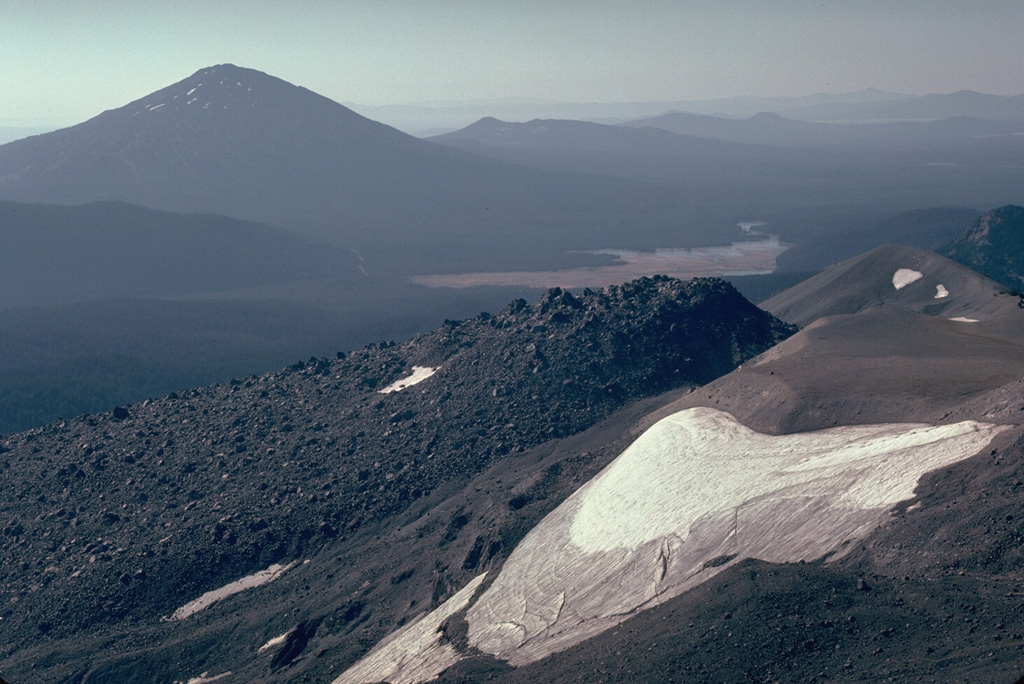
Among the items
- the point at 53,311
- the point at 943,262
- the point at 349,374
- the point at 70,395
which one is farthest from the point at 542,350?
the point at 53,311

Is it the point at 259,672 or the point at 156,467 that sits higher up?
the point at 156,467

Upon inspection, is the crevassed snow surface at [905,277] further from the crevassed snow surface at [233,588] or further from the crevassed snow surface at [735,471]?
the crevassed snow surface at [233,588]

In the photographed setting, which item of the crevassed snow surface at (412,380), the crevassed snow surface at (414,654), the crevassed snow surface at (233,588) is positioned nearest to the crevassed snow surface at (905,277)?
the crevassed snow surface at (412,380)

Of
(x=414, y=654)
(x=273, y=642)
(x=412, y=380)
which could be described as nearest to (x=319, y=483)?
(x=273, y=642)

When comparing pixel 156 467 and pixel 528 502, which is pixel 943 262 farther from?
pixel 156 467

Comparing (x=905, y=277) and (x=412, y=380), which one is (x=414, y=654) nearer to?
(x=412, y=380)
